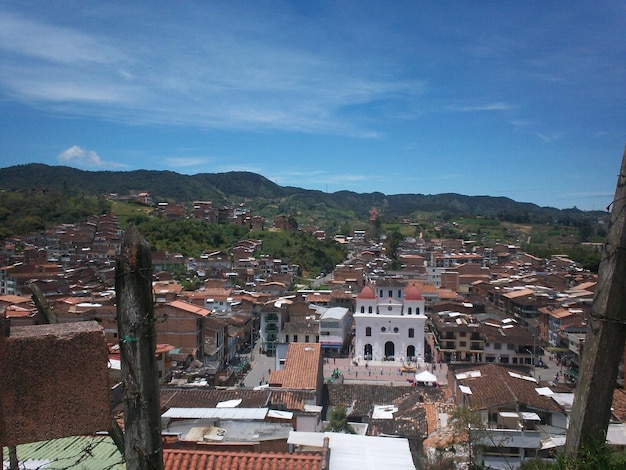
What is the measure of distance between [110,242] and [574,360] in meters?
49.9

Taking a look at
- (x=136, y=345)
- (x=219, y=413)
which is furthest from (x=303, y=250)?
(x=136, y=345)

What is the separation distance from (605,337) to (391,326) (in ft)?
103

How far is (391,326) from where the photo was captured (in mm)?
33500

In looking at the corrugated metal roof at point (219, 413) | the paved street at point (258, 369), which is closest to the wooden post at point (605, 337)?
the corrugated metal roof at point (219, 413)

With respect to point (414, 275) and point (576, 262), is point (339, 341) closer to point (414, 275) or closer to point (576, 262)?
point (414, 275)

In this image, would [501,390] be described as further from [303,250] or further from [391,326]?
[303,250]

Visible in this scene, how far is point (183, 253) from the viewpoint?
202ft

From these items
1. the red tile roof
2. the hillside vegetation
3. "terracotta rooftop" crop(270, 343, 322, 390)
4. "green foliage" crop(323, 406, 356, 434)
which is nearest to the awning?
"green foliage" crop(323, 406, 356, 434)

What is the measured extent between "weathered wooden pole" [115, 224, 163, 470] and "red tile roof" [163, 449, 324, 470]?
3198 millimetres

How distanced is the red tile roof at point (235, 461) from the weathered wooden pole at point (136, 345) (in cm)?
320

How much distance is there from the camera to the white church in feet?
109

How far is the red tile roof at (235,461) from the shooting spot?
18.7 feet

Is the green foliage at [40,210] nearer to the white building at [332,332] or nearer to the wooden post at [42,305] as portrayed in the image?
the white building at [332,332]

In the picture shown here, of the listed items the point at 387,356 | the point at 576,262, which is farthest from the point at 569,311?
the point at 576,262
